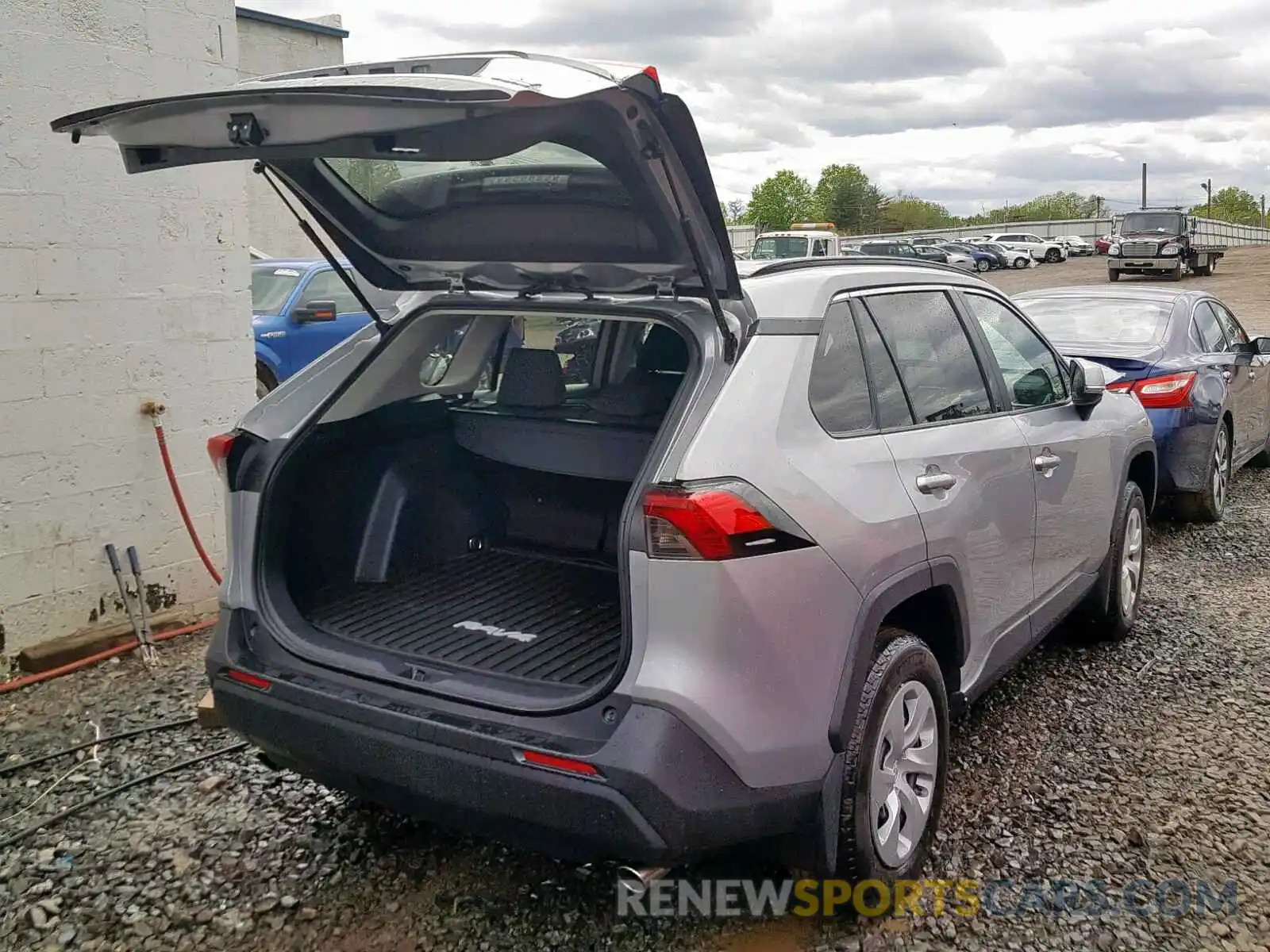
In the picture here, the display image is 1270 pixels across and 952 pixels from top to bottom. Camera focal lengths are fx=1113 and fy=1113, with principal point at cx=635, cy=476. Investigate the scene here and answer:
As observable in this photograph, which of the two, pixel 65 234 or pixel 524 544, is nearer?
pixel 524 544

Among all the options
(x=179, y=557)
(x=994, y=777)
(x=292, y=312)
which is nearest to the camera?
(x=994, y=777)

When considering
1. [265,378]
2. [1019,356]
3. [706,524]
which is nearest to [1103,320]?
[1019,356]

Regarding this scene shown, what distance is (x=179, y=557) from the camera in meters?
5.23

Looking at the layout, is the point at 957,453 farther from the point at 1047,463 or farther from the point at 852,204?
the point at 852,204

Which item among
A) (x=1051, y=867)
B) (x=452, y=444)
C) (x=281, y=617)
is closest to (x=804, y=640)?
(x=1051, y=867)

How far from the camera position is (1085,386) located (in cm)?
452

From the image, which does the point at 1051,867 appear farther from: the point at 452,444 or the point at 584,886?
the point at 452,444

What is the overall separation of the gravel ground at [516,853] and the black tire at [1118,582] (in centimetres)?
23

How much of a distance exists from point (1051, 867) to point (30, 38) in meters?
4.82

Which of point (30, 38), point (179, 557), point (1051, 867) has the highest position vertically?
point (30, 38)

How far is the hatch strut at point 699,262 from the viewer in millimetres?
2539

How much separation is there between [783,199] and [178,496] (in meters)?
82.2

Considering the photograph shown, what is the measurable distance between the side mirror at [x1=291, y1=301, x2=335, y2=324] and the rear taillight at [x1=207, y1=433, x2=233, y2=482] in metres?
6.71

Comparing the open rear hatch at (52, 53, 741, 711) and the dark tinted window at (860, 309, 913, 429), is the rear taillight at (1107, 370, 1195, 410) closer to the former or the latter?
the dark tinted window at (860, 309, 913, 429)
